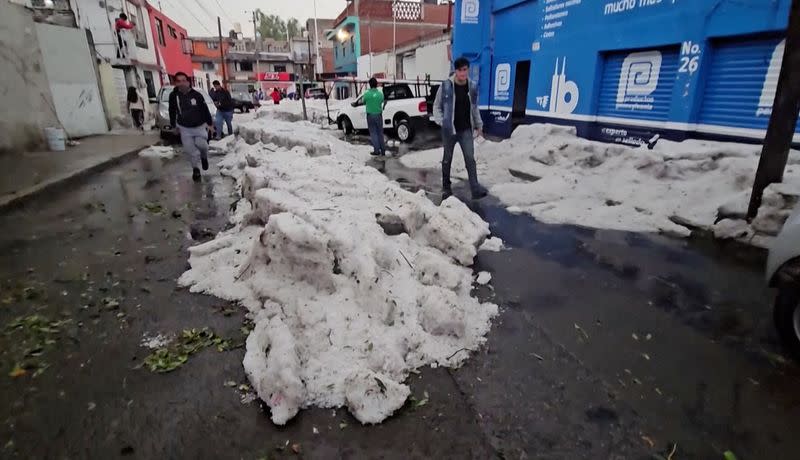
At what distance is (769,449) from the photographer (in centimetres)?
205

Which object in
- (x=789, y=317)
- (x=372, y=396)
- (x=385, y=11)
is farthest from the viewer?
(x=385, y=11)

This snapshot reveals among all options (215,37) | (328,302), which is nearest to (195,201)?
(328,302)

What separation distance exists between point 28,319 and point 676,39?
407 inches

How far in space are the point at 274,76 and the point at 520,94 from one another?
49.6 meters

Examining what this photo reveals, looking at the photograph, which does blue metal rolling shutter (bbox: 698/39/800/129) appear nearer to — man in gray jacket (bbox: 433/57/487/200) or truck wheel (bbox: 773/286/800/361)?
man in gray jacket (bbox: 433/57/487/200)

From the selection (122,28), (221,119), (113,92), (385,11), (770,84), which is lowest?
(221,119)

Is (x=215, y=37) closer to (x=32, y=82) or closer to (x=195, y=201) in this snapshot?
(x=32, y=82)

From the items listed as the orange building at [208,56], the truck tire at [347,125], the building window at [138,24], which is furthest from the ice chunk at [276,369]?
the orange building at [208,56]

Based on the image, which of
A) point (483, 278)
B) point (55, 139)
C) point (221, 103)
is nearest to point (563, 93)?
point (483, 278)

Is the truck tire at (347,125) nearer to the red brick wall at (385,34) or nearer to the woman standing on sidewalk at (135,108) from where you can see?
the woman standing on sidewalk at (135,108)

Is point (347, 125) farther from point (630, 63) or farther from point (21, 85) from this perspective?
point (630, 63)

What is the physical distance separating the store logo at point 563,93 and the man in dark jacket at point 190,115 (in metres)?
8.56

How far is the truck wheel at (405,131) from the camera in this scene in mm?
13820

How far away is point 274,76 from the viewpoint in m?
55.5
